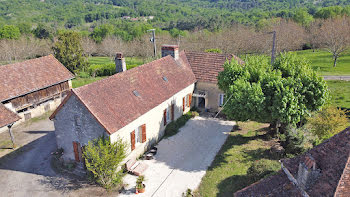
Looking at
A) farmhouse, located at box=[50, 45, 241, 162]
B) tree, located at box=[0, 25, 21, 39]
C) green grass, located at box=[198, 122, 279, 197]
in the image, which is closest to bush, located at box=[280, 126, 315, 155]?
green grass, located at box=[198, 122, 279, 197]

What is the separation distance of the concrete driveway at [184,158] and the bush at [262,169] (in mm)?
3940

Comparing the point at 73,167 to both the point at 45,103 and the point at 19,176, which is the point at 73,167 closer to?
the point at 19,176

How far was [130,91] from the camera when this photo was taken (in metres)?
23.4

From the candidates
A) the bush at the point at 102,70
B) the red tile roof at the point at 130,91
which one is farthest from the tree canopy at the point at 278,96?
the bush at the point at 102,70

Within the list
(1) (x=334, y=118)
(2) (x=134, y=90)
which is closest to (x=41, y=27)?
(2) (x=134, y=90)

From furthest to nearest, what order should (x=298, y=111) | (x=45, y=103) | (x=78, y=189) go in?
(x=45, y=103) → (x=298, y=111) → (x=78, y=189)

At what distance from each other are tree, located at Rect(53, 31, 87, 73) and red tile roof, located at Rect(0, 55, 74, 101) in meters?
12.1

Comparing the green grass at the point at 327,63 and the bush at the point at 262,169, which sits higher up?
the green grass at the point at 327,63

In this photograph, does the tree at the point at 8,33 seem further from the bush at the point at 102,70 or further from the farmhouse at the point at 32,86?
the farmhouse at the point at 32,86

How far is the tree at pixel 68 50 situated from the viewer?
154ft

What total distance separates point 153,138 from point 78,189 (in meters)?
7.74

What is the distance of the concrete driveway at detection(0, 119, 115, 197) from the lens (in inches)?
765

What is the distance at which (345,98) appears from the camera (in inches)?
1329

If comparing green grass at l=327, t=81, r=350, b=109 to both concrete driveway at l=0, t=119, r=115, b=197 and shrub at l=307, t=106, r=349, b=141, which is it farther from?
concrete driveway at l=0, t=119, r=115, b=197
